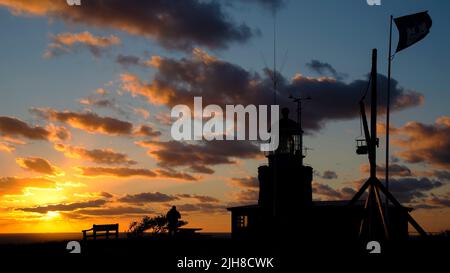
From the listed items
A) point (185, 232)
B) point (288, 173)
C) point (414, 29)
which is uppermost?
point (414, 29)

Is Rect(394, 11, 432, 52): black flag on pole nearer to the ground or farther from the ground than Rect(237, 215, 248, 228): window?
farther from the ground

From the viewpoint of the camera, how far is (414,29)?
107 ft

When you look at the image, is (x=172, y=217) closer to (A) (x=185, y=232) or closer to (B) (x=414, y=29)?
(A) (x=185, y=232)

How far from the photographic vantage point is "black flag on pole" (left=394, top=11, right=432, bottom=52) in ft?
106

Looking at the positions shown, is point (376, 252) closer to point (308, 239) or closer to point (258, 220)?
point (308, 239)

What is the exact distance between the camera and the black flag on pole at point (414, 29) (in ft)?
106

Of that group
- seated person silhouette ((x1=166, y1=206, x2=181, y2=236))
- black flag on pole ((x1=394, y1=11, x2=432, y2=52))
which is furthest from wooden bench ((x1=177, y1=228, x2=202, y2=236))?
black flag on pole ((x1=394, y1=11, x2=432, y2=52))

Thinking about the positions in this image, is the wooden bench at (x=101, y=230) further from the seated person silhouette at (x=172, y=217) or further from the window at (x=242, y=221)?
the window at (x=242, y=221)

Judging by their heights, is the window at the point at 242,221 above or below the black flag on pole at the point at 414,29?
below

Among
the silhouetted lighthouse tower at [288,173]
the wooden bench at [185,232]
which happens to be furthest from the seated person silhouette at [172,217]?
the silhouetted lighthouse tower at [288,173]

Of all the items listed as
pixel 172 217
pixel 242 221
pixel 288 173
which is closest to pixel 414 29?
pixel 288 173

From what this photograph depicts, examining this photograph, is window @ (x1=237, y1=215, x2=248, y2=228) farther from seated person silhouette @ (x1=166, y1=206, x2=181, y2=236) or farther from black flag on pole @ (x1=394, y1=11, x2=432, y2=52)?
black flag on pole @ (x1=394, y1=11, x2=432, y2=52)
